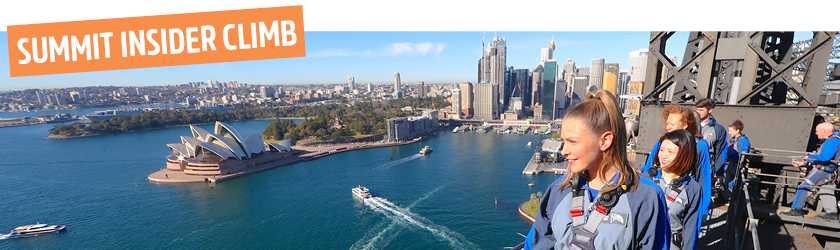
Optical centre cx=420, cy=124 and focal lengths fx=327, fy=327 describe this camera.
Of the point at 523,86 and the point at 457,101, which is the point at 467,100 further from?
the point at 523,86

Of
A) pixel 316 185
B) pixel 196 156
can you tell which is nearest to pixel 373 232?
pixel 316 185

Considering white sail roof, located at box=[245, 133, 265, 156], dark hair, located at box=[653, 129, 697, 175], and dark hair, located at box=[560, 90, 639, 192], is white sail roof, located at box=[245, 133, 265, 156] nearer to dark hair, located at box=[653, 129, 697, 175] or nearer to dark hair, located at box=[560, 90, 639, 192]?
dark hair, located at box=[653, 129, 697, 175]

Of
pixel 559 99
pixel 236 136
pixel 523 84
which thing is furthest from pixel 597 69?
pixel 236 136

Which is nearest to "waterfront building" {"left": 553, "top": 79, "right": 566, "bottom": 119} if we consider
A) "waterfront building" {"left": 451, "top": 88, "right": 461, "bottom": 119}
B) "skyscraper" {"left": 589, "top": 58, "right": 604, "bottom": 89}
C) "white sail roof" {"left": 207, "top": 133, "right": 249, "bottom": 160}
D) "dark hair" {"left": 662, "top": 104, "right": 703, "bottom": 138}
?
"waterfront building" {"left": 451, "top": 88, "right": 461, "bottom": 119}

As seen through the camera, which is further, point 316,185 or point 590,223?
point 316,185

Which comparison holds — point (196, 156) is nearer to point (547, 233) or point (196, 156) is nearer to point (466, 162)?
point (466, 162)

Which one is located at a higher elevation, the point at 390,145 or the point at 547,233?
the point at 547,233

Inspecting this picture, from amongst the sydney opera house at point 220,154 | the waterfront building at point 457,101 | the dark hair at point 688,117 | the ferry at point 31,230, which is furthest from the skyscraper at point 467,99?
the dark hair at point 688,117
